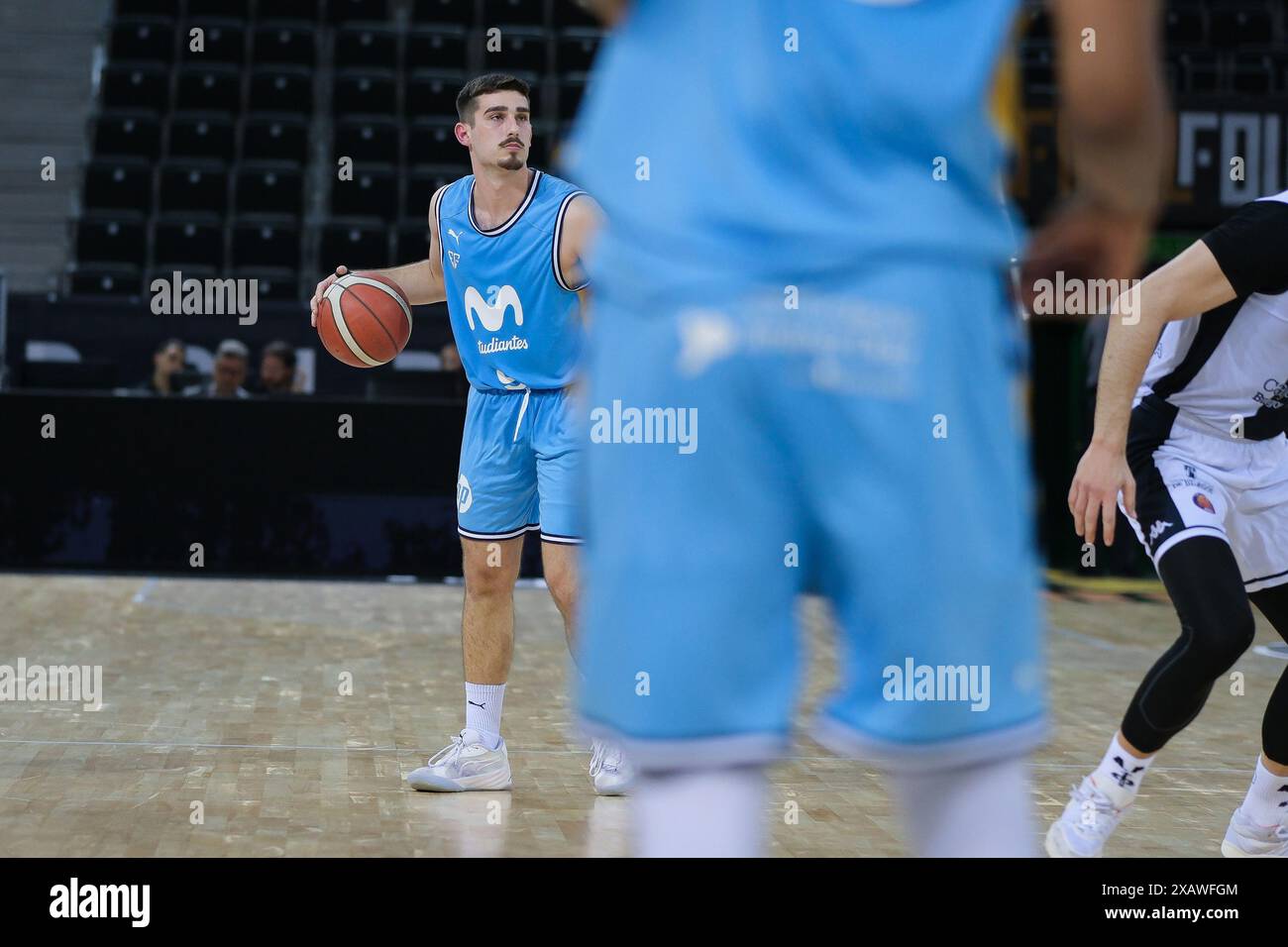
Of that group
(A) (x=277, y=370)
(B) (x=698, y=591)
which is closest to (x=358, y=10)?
(A) (x=277, y=370)

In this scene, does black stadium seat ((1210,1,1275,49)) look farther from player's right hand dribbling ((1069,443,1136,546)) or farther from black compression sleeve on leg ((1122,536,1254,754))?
player's right hand dribbling ((1069,443,1136,546))

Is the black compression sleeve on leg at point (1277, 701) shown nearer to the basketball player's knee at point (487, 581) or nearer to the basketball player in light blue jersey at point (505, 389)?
the basketball player in light blue jersey at point (505, 389)

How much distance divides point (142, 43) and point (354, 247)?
3.80 metres

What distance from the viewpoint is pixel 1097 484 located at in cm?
321

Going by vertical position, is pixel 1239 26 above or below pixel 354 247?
above

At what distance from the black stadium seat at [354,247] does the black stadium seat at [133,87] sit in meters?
2.87

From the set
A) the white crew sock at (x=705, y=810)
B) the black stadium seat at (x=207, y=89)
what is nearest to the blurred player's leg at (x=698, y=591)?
the white crew sock at (x=705, y=810)

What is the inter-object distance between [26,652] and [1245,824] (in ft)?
17.5

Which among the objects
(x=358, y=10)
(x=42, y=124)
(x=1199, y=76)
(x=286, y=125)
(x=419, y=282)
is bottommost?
(x=419, y=282)

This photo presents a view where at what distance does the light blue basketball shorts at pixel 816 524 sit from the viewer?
51.1 inches

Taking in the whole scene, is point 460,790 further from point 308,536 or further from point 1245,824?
point 308,536

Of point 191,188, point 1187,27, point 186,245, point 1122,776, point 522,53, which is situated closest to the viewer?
point 1122,776

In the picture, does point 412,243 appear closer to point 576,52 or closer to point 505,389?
point 576,52
